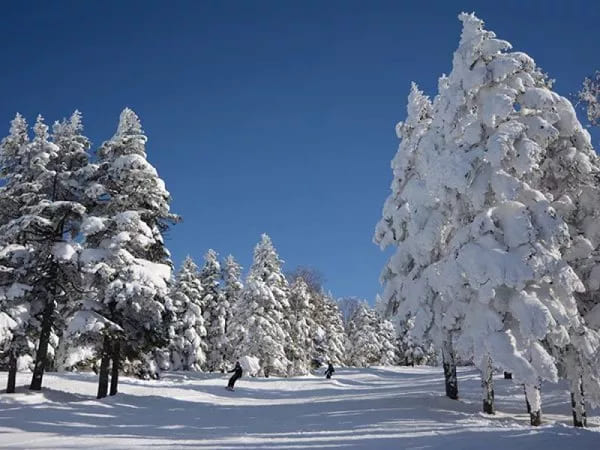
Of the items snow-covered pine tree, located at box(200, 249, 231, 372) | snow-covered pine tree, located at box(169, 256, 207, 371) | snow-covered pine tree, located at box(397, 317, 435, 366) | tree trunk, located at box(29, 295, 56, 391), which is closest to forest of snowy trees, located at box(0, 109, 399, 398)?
tree trunk, located at box(29, 295, 56, 391)

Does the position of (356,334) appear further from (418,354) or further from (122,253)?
(122,253)

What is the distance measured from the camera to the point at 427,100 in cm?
2750

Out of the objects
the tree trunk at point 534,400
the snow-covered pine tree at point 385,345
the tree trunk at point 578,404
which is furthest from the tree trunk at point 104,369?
the snow-covered pine tree at point 385,345

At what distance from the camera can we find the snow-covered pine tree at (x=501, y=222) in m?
15.7

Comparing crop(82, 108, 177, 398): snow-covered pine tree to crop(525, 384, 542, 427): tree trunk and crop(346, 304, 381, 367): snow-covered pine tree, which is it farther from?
crop(346, 304, 381, 367): snow-covered pine tree

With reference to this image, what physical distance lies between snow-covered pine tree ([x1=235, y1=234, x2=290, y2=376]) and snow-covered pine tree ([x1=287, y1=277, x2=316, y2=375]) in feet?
12.7

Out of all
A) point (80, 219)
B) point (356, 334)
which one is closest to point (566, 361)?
point (80, 219)

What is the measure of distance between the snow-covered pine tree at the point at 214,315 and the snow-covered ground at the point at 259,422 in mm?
26277

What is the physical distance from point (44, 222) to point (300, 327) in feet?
129

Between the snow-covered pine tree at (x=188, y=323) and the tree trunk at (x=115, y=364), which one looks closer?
the tree trunk at (x=115, y=364)

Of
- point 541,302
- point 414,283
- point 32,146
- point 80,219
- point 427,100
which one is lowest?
point 541,302

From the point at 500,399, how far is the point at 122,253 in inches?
760

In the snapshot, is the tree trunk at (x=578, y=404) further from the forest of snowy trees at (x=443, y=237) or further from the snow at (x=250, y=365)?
the snow at (x=250, y=365)

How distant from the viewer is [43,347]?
850 inches
